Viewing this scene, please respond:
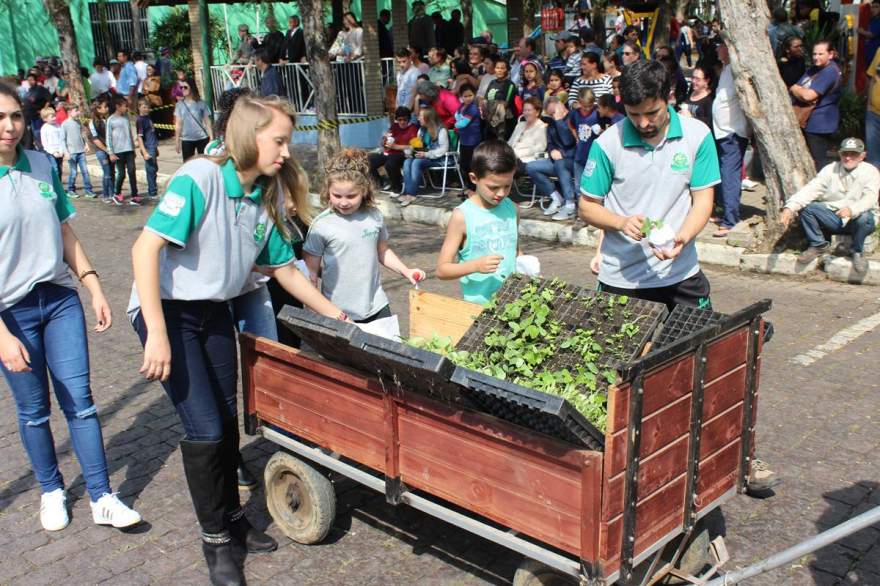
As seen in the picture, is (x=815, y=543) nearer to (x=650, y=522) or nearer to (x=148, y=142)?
(x=650, y=522)

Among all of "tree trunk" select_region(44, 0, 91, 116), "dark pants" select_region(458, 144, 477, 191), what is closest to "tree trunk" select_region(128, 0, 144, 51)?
"tree trunk" select_region(44, 0, 91, 116)

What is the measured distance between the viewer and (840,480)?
4.92m

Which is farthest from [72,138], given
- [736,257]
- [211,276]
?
[211,276]

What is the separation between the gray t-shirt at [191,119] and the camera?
50.0 feet

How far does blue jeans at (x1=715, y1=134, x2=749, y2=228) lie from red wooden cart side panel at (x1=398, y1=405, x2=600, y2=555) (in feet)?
24.8

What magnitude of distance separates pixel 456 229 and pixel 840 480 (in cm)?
243

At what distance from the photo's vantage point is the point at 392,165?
13742mm

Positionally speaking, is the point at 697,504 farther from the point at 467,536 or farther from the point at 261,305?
the point at 261,305

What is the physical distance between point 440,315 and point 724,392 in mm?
1687

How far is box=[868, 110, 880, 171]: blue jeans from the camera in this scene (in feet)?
34.9

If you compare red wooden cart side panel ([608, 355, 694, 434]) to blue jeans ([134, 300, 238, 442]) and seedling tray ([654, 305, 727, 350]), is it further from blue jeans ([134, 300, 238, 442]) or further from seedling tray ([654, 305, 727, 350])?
blue jeans ([134, 300, 238, 442])

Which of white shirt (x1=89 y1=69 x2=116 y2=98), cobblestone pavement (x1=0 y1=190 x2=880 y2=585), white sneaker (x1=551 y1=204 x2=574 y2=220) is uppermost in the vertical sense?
white shirt (x1=89 y1=69 x2=116 y2=98)

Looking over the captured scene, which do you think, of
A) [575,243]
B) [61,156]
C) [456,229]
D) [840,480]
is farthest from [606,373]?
[61,156]

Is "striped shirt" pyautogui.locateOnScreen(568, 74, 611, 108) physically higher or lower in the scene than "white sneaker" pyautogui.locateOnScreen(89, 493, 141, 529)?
higher
